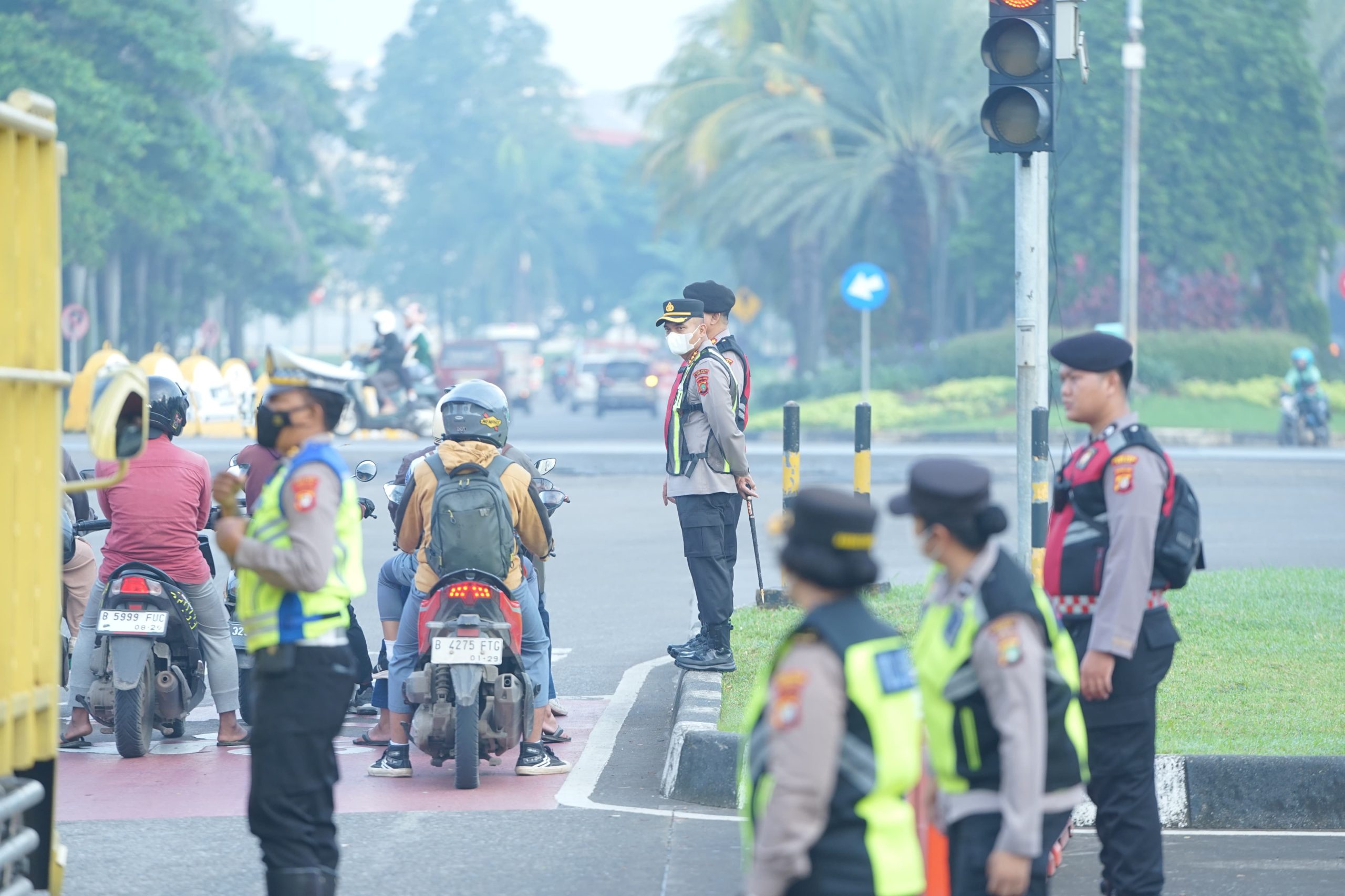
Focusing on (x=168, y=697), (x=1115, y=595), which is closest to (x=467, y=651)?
(x=168, y=697)

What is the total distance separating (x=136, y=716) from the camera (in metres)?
7.39

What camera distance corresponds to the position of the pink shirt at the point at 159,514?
7434 mm

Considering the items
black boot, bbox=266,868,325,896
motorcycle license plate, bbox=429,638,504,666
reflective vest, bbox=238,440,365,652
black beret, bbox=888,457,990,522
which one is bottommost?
black boot, bbox=266,868,325,896

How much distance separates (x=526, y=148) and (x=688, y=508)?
92022mm

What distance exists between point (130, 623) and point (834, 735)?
4.69 meters

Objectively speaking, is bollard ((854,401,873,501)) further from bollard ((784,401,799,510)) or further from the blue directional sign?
the blue directional sign

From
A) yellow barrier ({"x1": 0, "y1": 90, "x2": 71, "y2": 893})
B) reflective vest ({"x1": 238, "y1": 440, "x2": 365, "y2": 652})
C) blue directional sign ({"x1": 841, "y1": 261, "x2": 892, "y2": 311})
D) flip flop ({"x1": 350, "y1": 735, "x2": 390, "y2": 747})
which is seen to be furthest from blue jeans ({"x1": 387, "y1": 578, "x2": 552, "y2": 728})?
blue directional sign ({"x1": 841, "y1": 261, "x2": 892, "y2": 311})

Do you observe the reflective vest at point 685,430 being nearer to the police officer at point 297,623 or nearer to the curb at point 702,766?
the curb at point 702,766

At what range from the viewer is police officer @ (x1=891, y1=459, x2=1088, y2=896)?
3.63m

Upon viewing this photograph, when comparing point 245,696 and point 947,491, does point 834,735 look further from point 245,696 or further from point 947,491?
point 245,696

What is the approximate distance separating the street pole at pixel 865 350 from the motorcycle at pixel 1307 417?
632cm

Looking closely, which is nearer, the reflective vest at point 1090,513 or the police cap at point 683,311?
the reflective vest at point 1090,513

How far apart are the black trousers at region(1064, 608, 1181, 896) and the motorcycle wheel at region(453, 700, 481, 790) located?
2.62 meters

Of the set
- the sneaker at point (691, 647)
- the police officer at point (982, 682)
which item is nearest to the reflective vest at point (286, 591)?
the police officer at point (982, 682)
